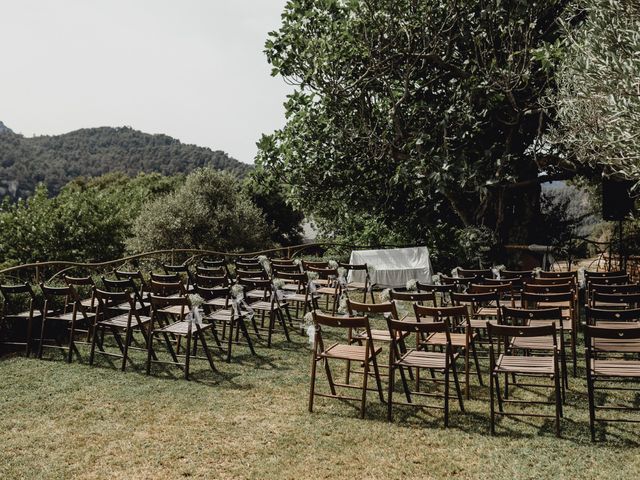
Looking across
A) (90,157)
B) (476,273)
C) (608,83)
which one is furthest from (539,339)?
(90,157)

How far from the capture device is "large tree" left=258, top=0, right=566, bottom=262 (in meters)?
12.5

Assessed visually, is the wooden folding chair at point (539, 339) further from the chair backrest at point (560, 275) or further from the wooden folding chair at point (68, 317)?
the wooden folding chair at point (68, 317)

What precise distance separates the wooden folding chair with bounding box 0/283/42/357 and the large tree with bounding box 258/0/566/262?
24.2 feet

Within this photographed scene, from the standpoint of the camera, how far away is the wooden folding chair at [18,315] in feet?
26.3

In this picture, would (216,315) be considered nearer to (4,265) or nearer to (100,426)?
(100,426)

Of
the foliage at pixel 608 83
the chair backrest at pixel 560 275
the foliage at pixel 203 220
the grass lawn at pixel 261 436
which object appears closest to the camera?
the grass lawn at pixel 261 436

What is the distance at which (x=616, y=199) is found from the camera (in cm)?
1407

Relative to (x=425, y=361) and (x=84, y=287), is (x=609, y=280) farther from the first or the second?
(x=84, y=287)

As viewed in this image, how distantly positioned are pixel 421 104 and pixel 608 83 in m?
5.86

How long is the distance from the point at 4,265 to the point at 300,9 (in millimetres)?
13739

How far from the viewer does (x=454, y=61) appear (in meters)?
13.8

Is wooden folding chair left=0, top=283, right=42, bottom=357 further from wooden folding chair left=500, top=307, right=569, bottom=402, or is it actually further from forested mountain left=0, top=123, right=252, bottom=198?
forested mountain left=0, top=123, right=252, bottom=198

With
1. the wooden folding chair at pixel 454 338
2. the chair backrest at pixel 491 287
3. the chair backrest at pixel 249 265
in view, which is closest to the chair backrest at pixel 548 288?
the chair backrest at pixel 491 287

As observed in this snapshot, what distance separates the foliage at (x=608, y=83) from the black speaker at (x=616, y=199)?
4318 millimetres
